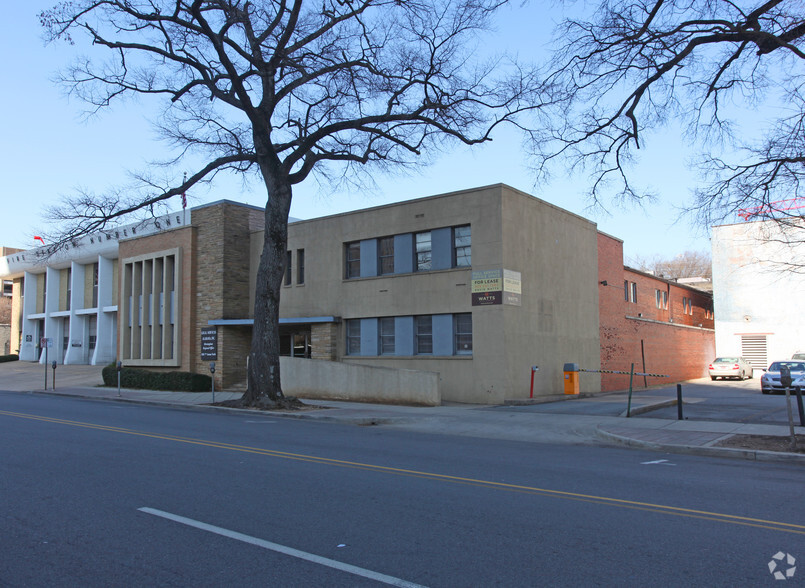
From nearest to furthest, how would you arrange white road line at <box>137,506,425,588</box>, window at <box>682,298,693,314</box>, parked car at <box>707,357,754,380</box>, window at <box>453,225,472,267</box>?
white road line at <box>137,506,425,588</box>
window at <box>453,225,472,267</box>
parked car at <box>707,357,754,380</box>
window at <box>682,298,693,314</box>

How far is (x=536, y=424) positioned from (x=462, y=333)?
23.0 ft

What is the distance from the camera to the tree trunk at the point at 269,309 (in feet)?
65.6

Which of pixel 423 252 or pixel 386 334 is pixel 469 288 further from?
pixel 386 334

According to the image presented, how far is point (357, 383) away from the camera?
22.2m

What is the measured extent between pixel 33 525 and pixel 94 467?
2.96 metres

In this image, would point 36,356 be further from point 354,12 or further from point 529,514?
point 529,514

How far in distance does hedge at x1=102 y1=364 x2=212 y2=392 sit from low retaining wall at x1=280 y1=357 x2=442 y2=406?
18.4 ft

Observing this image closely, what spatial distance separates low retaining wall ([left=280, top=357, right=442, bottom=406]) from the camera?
20.8 meters

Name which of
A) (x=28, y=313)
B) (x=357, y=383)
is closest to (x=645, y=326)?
(x=357, y=383)

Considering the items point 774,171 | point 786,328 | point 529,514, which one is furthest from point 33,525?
point 786,328

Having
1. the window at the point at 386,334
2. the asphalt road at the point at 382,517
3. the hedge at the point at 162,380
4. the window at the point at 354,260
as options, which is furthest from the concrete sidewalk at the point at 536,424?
the window at the point at 354,260

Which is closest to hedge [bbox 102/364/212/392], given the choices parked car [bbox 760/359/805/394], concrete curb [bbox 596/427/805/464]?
concrete curb [bbox 596/427/805/464]

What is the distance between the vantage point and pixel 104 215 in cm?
2047

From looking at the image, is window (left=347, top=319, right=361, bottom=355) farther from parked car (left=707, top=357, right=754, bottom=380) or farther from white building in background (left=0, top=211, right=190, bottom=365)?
parked car (left=707, top=357, right=754, bottom=380)
